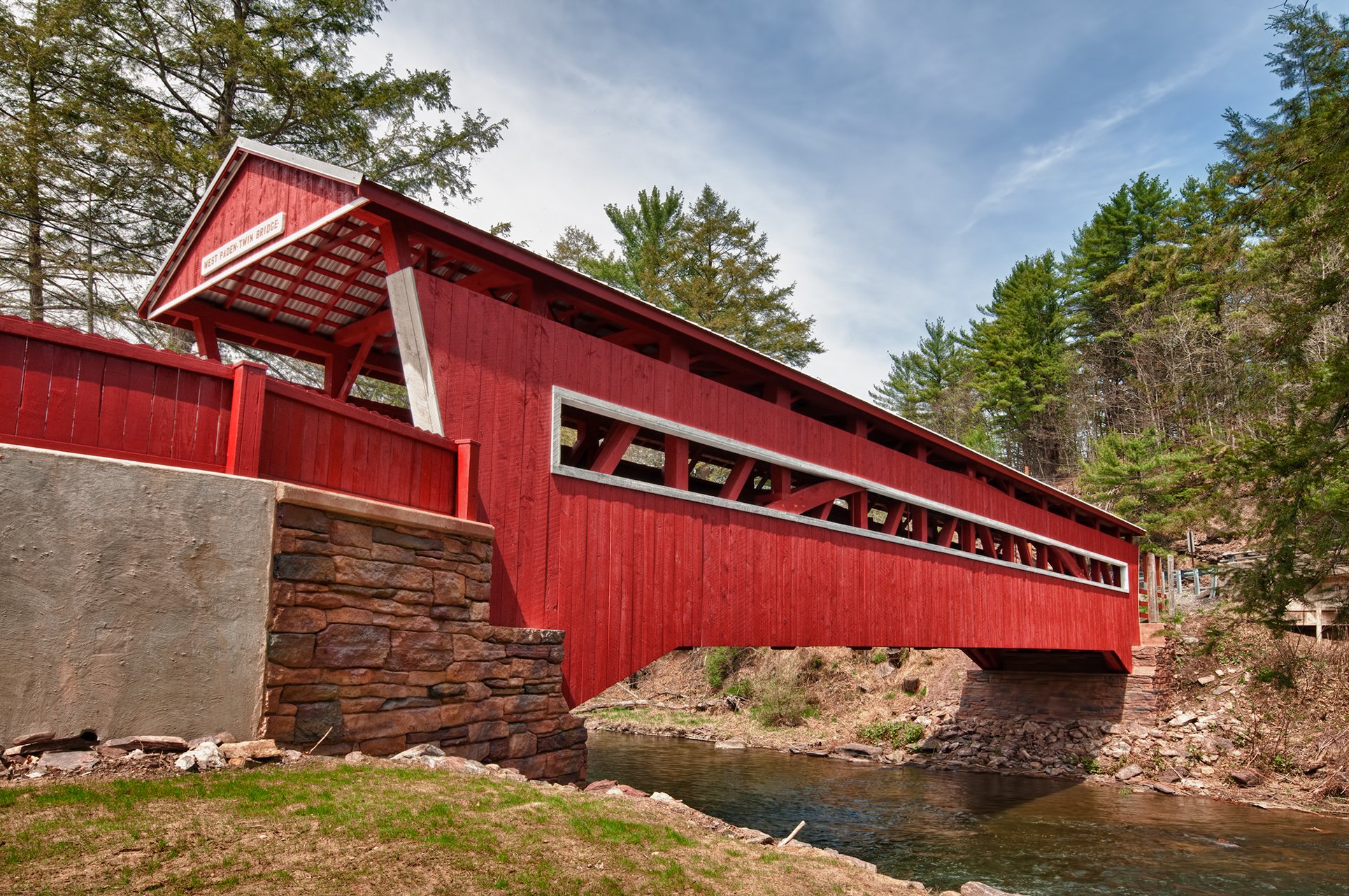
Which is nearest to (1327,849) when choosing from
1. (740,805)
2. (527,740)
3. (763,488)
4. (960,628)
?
(960,628)

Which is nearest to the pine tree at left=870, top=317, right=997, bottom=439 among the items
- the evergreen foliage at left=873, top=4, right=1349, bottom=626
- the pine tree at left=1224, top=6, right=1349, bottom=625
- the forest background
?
the evergreen foliage at left=873, top=4, right=1349, bottom=626

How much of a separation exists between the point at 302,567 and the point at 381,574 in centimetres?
58

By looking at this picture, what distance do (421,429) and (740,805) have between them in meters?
9.86

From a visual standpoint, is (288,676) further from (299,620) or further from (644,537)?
(644,537)

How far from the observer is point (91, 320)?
14984 mm

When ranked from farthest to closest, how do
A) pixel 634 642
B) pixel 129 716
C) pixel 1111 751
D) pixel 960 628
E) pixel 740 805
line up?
pixel 1111 751 < pixel 740 805 < pixel 960 628 < pixel 634 642 < pixel 129 716

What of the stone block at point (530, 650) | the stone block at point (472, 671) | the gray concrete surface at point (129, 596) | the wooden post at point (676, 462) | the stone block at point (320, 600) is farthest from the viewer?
the wooden post at point (676, 462)

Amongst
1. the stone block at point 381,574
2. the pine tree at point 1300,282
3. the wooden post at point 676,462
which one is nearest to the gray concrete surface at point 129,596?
the stone block at point 381,574

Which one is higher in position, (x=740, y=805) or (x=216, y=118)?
(x=216, y=118)

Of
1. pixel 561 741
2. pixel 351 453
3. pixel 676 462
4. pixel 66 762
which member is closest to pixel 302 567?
pixel 351 453

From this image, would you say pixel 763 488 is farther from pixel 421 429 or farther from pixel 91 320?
pixel 91 320

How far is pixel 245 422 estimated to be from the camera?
4961 mm

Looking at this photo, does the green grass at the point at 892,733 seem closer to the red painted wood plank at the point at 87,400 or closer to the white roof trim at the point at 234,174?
the white roof trim at the point at 234,174

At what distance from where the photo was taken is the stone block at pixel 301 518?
4.96m
